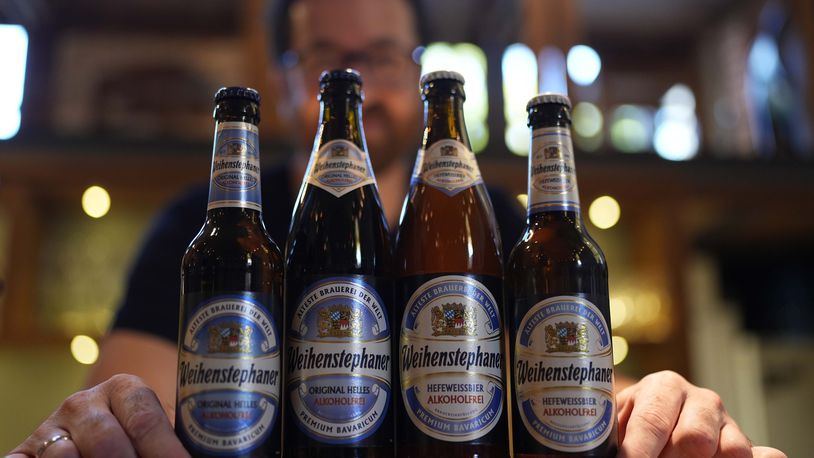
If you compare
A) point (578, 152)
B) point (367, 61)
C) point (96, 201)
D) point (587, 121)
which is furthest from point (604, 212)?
point (367, 61)

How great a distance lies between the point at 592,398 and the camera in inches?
23.3

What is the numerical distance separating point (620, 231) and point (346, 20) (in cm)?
275

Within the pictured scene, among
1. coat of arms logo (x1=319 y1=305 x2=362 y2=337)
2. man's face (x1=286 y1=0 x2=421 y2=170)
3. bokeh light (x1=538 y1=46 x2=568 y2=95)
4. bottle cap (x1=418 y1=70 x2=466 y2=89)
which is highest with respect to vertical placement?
bokeh light (x1=538 y1=46 x2=568 y2=95)

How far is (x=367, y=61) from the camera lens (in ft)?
3.90

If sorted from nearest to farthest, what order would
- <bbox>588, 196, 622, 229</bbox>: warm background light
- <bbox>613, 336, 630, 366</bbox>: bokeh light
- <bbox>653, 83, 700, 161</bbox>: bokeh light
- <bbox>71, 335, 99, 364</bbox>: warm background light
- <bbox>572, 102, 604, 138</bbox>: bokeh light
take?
<bbox>71, 335, 99, 364</bbox>: warm background light → <bbox>613, 336, 630, 366</bbox>: bokeh light → <bbox>588, 196, 622, 229</bbox>: warm background light → <bbox>572, 102, 604, 138</bbox>: bokeh light → <bbox>653, 83, 700, 161</bbox>: bokeh light

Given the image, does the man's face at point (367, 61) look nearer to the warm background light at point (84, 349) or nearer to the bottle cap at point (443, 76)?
the bottle cap at point (443, 76)

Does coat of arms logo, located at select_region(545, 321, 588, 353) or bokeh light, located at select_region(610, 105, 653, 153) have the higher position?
bokeh light, located at select_region(610, 105, 653, 153)

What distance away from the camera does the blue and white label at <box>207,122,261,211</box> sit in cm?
62

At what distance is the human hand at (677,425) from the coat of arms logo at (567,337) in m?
0.09

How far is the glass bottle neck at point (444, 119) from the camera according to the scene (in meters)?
0.72

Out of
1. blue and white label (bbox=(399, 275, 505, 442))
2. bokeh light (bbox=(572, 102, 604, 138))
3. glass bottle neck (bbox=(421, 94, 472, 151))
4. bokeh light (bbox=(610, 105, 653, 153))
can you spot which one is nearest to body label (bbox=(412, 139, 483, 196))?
glass bottle neck (bbox=(421, 94, 472, 151))

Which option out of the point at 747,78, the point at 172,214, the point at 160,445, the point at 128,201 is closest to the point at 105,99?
the point at 128,201

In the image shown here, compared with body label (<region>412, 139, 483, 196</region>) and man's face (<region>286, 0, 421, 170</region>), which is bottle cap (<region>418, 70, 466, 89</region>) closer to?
body label (<region>412, 139, 483, 196</region>)

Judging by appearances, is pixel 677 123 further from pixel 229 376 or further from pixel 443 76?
pixel 229 376
